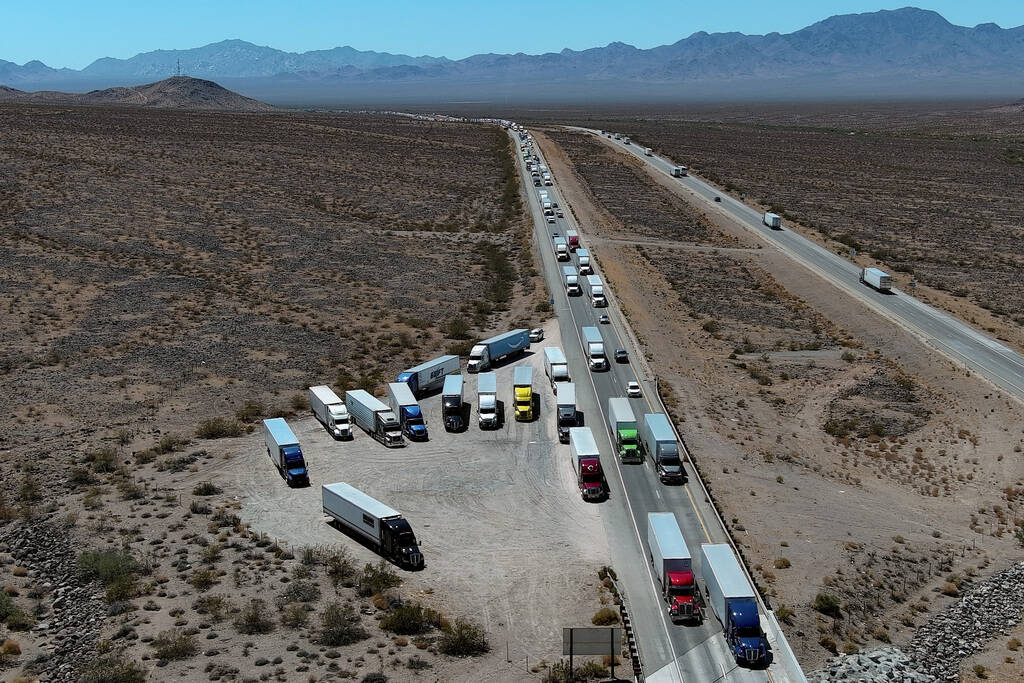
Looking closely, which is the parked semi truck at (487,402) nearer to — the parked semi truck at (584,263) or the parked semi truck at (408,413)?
the parked semi truck at (408,413)

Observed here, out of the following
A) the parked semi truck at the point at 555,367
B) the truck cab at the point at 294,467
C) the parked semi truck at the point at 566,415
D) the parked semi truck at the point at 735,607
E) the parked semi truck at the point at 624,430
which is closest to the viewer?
the parked semi truck at the point at 735,607

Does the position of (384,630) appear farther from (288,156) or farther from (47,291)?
(288,156)

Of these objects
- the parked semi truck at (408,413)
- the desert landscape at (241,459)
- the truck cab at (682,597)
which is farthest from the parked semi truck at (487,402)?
the truck cab at (682,597)

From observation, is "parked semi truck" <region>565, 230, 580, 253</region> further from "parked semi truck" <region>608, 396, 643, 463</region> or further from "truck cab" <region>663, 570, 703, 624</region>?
"truck cab" <region>663, 570, 703, 624</region>

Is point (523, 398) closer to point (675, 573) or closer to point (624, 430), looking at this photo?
point (624, 430)

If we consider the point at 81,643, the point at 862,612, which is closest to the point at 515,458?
the point at 862,612

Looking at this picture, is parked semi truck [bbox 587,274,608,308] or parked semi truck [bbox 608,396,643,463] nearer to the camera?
parked semi truck [bbox 608,396,643,463]

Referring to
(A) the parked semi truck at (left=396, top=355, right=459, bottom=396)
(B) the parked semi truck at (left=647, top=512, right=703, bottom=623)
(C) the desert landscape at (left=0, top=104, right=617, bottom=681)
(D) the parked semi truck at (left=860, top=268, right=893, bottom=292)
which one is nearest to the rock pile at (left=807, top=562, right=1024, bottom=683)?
(B) the parked semi truck at (left=647, top=512, right=703, bottom=623)

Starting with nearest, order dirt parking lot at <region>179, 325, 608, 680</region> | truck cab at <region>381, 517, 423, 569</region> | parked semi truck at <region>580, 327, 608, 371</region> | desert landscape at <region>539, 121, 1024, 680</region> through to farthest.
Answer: dirt parking lot at <region>179, 325, 608, 680</region> → desert landscape at <region>539, 121, 1024, 680</region> → truck cab at <region>381, 517, 423, 569</region> → parked semi truck at <region>580, 327, 608, 371</region>
